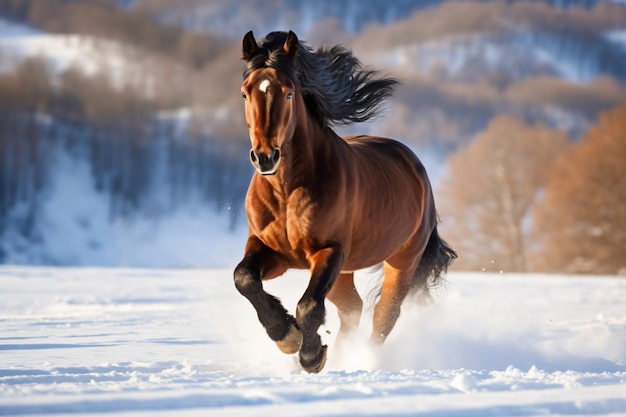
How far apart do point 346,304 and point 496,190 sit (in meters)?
24.5

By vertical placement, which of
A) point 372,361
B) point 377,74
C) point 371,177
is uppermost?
point 377,74

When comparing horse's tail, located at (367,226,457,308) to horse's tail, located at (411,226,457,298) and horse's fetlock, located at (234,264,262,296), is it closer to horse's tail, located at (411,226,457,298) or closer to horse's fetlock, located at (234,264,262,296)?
horse's tail, located at (411,226,457,298)

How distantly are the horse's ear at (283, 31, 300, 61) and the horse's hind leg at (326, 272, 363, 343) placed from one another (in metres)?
2.01

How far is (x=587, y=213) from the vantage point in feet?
84.8

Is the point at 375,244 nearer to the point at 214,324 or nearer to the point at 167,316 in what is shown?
the point at 214,324

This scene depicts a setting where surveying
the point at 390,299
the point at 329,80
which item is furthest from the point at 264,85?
the point at 390,299

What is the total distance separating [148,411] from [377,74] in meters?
3.58

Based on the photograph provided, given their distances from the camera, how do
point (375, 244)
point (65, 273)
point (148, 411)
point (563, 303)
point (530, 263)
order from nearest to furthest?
point (148, 411)
point (375, 244)
point (563, 303)
point (65, 273)
point (530, 263)

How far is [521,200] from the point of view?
94.5 ft

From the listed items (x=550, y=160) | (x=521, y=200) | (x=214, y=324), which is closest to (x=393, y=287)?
(x=214, y=324)

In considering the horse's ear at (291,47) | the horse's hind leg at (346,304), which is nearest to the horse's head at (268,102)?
the horse's ear at (291,47)

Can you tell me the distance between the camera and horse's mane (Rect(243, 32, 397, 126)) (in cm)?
407

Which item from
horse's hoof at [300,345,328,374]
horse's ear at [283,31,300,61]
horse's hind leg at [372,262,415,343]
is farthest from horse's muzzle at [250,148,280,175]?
horse's hind leg at [372,262,415,343]

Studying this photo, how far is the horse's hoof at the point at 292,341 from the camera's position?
4203 mm
